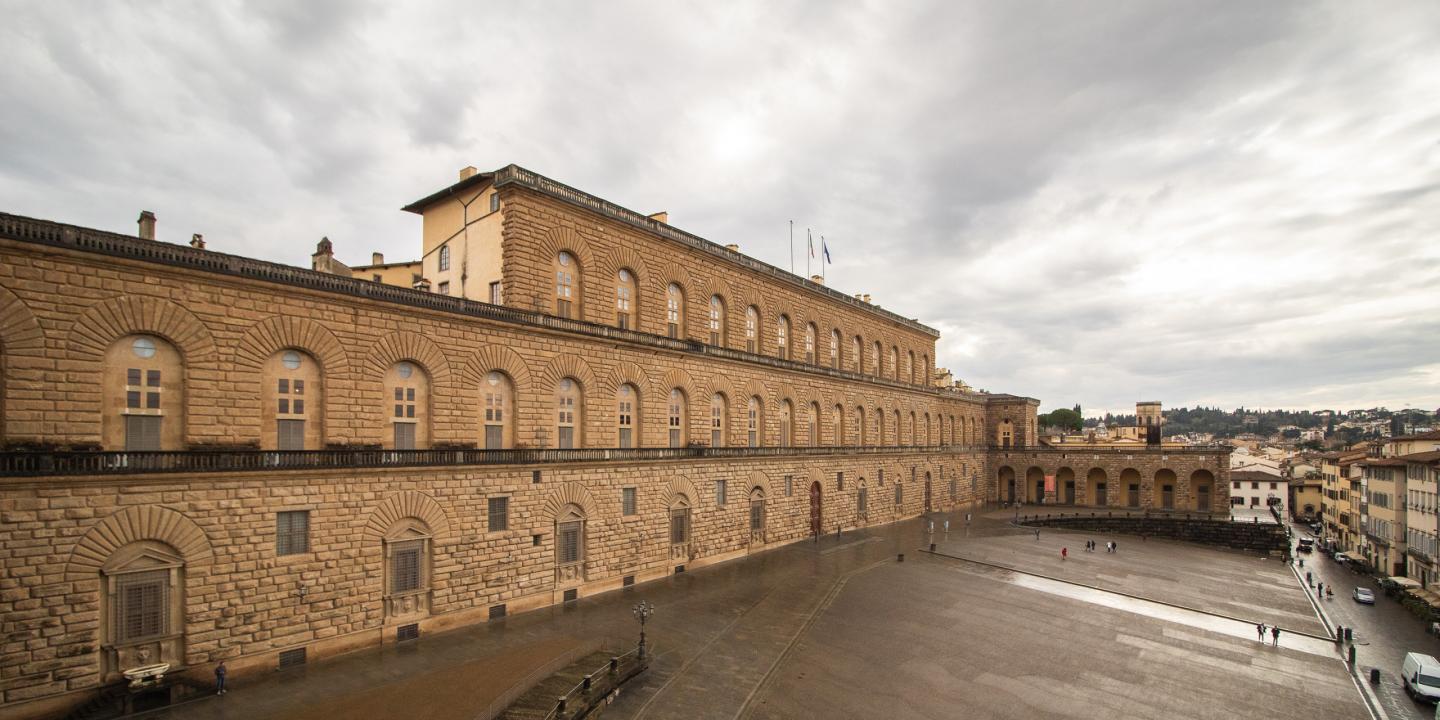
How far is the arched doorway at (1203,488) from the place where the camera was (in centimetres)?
5670

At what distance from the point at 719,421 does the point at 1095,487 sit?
46128mm

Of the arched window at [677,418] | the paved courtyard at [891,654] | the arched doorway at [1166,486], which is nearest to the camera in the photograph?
the paved courtyard at [891,654]

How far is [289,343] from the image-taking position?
17969mm

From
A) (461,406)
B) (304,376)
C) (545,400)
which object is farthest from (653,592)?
(304,376)

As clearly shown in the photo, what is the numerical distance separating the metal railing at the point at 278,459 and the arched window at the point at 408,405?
56cm

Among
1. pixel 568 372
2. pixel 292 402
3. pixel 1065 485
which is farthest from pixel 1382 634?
pixel 292 402

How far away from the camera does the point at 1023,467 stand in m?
63.8

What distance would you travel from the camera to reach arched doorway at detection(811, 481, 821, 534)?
128ft

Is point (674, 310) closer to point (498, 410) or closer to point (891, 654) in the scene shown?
point (498, 410)

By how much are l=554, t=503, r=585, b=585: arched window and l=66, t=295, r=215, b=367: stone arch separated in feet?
38.9

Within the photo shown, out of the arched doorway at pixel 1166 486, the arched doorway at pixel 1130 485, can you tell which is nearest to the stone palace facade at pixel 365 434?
the arched doorway at pixel 1130 485

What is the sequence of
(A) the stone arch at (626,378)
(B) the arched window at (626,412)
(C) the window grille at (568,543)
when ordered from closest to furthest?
(C) the window grille at (568,543) < (A) the stone arch at (626,378) < (B) the arched window at (626,412)

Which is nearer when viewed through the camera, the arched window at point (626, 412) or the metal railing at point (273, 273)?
the metal railing at point (273, 273)

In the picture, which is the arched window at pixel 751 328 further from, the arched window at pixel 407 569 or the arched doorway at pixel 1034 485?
the arched doorway at pixel 1034 485
